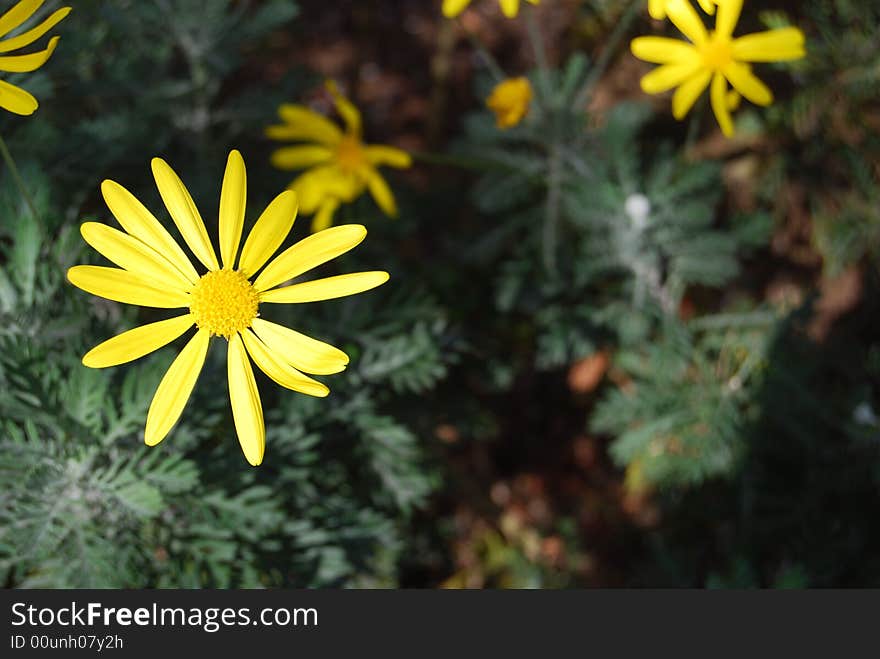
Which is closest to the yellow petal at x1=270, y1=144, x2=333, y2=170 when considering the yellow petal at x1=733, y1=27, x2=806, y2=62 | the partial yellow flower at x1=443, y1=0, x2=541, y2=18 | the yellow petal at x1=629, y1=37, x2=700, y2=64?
the partial yellow flower at x1=443, y1=0, x2=541, y2=18

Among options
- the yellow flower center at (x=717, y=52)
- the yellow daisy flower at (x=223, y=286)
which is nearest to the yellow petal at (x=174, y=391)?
the yellow daisy flower at (x=223, y=286)

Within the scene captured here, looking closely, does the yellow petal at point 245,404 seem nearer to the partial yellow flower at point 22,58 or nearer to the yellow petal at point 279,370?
the yellow petal at point 279,370

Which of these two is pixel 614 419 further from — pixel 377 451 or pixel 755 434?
pixel 377 451

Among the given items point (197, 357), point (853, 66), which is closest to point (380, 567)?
point (197, 357)

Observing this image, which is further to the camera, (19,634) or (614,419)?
(614,419)

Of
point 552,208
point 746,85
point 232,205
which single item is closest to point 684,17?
point 746,85

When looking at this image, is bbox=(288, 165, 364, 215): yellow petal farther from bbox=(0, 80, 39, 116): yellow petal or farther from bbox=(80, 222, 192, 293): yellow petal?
bbox=(0, 80, 39, 116): yellow petal
